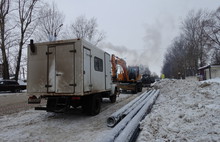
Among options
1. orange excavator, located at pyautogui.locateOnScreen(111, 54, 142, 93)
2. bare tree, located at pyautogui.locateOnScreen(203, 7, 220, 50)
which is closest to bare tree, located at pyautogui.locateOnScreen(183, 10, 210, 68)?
bare tree, located at pyautogui.locateOnScreen(203, 7, 220, 50)

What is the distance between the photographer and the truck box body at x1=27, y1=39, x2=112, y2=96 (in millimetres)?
5910

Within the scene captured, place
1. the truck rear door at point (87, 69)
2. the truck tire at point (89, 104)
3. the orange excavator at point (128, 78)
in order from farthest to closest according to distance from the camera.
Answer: the orange excavator at point (128, 78) → the truck tire at point (89, 104) → the truck rear door at point (87, 69)

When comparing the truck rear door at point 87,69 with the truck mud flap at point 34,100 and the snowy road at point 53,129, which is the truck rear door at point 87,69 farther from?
the truck mud flap at point 34,100

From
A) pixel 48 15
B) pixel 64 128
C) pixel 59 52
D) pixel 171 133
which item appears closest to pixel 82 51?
pixel 59 52

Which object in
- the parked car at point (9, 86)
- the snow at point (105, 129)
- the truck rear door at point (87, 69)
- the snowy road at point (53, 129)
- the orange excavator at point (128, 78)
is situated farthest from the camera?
the parked car at point (9, 86)

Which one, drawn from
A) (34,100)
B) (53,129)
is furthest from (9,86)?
(53,129)

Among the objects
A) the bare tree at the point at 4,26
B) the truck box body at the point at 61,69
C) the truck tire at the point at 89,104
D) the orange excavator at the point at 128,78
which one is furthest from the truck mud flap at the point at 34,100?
the bare tree at the point at 4,26

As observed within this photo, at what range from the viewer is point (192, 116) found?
512cm

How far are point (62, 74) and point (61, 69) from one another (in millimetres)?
195

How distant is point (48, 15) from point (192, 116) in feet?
97.7

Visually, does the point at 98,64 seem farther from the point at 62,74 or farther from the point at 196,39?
the point at 196,39

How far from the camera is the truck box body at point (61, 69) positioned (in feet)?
19.4

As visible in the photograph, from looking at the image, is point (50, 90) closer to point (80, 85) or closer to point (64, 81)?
point (64, 81)

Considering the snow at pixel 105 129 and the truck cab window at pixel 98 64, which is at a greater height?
the truck cab window at pixel 98 64
